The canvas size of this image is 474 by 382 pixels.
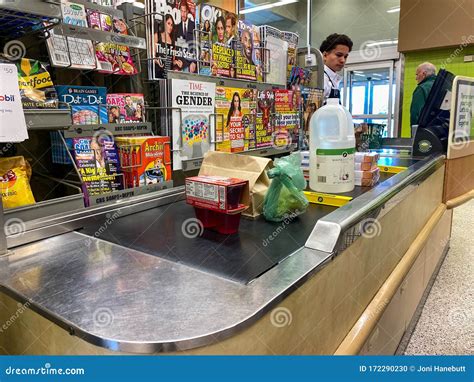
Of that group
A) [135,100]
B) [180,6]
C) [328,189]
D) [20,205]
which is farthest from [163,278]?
[180,6]

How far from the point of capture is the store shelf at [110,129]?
1.28 meters

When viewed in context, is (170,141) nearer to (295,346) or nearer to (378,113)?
(295,346)

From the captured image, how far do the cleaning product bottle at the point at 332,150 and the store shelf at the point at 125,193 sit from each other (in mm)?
601

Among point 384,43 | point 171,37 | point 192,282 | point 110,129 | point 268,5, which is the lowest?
point 192,282

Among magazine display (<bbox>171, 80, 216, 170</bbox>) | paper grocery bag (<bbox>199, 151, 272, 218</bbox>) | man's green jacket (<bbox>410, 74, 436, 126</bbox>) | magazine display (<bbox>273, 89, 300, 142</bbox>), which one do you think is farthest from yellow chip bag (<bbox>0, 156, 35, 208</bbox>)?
man's green jacket (<bbox>410, 74, 436, 126</bbox>)

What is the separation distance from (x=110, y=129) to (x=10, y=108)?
47 centimetres

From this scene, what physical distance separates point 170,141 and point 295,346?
1.14 metres

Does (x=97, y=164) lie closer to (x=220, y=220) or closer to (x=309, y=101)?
(x=220, y=220)

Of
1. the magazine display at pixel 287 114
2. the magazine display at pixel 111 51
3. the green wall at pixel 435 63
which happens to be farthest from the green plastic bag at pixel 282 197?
→ the green wall at pixel 435 63

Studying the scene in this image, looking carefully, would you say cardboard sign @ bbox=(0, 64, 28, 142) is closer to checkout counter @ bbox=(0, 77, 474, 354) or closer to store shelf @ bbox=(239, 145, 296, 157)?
checkout counter @ bbox=(0, 77, 474, 354)

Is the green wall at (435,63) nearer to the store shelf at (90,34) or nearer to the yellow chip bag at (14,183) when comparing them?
the store shelf at (90,34)

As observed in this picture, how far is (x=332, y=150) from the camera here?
1.36m

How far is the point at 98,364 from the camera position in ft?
1.96

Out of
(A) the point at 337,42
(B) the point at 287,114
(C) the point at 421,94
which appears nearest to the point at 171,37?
(B) the point at 287,114
